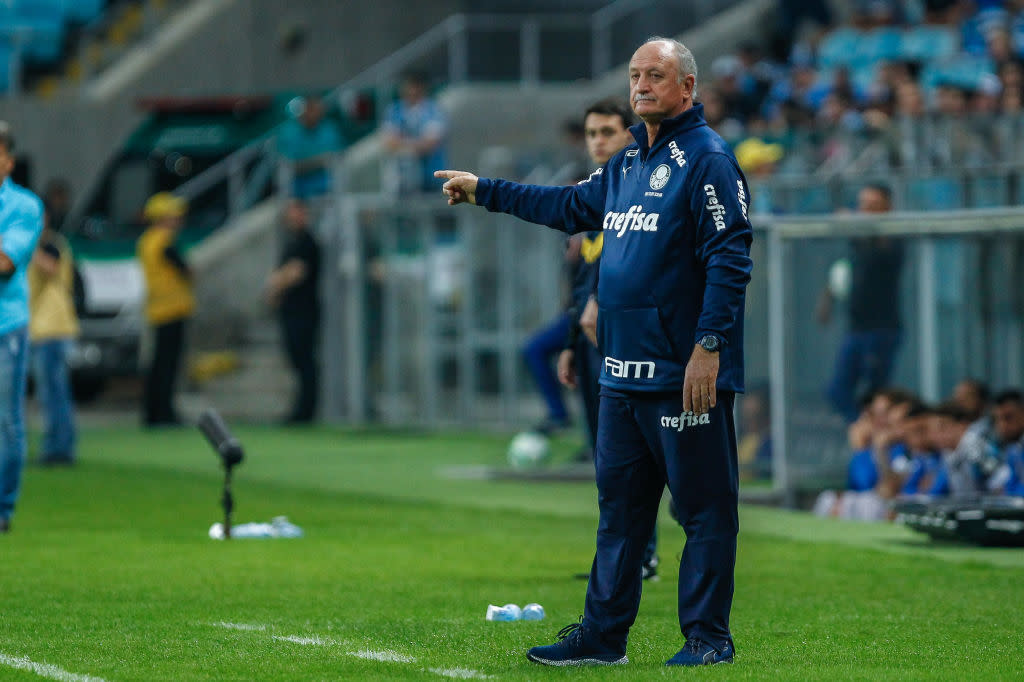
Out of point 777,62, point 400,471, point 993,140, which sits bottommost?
point 400,471

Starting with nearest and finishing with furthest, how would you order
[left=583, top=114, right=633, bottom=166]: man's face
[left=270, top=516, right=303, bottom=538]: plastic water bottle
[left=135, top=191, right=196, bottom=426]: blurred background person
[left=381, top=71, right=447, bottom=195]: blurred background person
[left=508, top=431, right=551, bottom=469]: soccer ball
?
1. [left=583, top=114, right=633, bottom=166]: man's face
2. [left=270, top=516, right=303, bottom=538]: plastic water bottle
3. [left=508, top=431, right=551, bottom=469]: soccer ball
4. [left=135, top=191, right=196, bottom=426]: blurred background person
5. [left=381, top=71, right=447, bottom=195]: blurred background person

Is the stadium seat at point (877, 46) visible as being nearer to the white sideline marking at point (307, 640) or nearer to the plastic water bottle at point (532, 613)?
the plastic water bottle at point (532, 613)

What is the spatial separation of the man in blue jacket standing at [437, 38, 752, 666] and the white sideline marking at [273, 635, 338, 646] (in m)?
0.96

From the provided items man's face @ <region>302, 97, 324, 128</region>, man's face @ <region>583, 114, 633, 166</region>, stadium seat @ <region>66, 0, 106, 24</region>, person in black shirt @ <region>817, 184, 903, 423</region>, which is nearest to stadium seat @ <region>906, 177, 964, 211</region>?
person in black shirt @ <region>817, 184, 903, 423</region>

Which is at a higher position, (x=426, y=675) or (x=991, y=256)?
(x=991, y=256)

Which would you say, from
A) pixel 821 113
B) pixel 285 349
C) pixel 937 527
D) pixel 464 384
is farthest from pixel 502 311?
pixel 937 527

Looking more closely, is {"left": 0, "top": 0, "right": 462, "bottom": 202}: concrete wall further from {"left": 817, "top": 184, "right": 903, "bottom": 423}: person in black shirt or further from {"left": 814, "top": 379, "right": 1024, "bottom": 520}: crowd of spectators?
{"left": 814, "top": 379, "right": 1024, "bottom": 520}: crowd of spectators

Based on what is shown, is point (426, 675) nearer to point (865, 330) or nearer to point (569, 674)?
point (569, 674)

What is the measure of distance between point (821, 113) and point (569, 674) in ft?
51.0

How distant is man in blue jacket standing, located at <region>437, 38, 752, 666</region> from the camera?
713 centimetres

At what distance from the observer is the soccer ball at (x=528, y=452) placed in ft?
55.0

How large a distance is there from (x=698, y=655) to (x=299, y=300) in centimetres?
1552

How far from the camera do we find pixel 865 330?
15.8 meters

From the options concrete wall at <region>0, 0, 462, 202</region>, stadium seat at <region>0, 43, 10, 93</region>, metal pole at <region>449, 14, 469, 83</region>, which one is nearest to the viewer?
metal pole at <region>449, 14, 469, 83</region>
